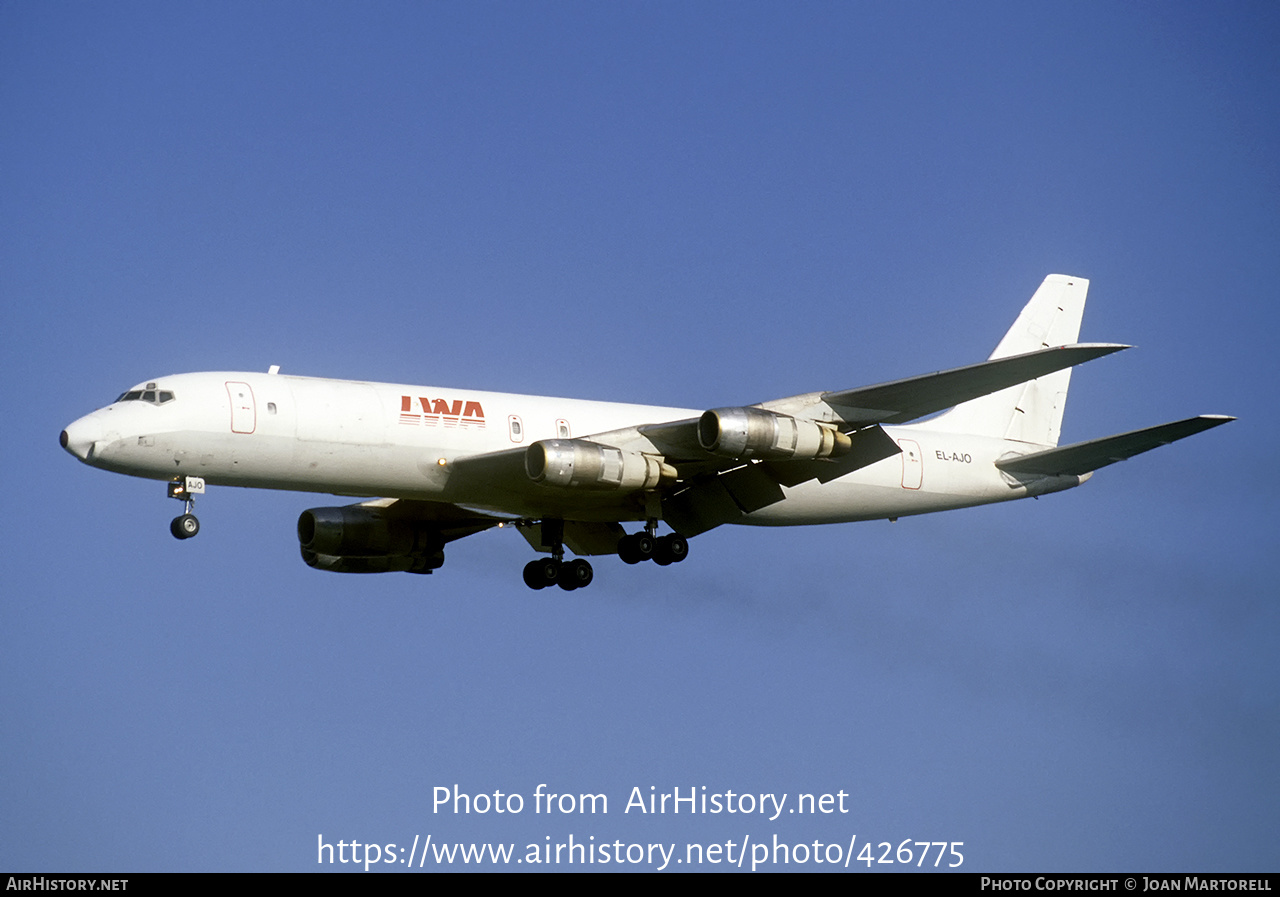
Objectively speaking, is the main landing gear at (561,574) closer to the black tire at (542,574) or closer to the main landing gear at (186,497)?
the black tire at (542,574)

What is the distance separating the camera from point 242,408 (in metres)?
38.3

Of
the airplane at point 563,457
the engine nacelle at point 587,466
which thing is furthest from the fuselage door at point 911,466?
the engine nacelle at point 587,466

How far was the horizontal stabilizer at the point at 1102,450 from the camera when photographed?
39.0m

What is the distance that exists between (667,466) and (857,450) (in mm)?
4913

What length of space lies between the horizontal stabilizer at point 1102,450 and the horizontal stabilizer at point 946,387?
139 inches

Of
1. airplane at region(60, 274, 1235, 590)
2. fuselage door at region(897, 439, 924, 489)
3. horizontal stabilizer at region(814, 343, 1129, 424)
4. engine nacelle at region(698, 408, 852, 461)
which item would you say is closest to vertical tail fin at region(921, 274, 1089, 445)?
airplane at region(60, 274, 1235, 590)

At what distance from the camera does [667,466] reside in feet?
135

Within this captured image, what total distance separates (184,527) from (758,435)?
13.4 metres

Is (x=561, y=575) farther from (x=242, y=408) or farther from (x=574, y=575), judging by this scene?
(x=242, y=408)

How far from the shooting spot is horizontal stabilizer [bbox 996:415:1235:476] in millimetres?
38969

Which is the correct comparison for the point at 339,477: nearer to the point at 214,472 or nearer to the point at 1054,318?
the point at 214,472

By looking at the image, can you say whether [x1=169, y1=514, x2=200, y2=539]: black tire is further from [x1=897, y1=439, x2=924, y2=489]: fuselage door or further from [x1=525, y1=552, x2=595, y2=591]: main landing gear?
[x1=897, y1=439, x2=924, y2=489]: fuselage door

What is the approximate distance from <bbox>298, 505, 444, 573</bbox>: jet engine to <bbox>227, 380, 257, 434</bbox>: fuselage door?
793 cm
